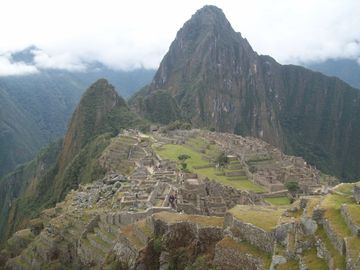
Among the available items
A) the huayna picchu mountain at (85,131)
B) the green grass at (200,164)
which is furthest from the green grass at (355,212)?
the huayna picchu mountain at (85,131)

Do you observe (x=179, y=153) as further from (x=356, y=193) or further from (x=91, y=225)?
(x=356, y=193)

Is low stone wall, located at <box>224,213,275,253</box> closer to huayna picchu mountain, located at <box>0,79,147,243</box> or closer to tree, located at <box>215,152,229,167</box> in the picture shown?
tree, located at <box>215,152,229,167</box>

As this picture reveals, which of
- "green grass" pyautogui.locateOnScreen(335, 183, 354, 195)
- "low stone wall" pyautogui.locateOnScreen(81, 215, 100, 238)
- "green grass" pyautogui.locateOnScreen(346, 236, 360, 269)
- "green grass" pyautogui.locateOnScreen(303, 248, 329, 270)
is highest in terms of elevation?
"green grass" pyautogui.locateOnScreen(335, 183, 354, 195)

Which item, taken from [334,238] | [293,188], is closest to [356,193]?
[334,238]

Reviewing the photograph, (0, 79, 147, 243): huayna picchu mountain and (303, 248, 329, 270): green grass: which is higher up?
(303, 248, 329, 270): green grass

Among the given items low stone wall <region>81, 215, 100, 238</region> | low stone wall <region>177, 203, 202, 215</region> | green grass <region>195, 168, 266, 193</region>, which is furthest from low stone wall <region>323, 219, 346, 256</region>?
green grass <region>195, 168, 266, 193</region>

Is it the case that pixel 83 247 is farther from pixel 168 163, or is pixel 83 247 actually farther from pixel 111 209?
pixel 168 163

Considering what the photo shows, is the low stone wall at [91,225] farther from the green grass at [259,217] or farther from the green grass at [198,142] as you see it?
the green grass at [198,142]
